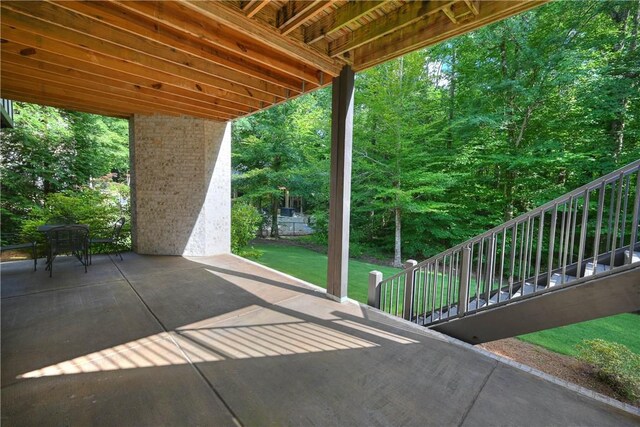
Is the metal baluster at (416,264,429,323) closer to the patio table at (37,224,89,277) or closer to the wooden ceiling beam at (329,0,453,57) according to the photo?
the wooden ceiling beam at (329,0,453,57)

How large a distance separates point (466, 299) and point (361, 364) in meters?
1.53

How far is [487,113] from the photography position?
29.0 ft

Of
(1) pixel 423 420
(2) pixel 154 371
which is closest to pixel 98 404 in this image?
(2) pixel 154 371

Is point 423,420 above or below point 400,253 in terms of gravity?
above

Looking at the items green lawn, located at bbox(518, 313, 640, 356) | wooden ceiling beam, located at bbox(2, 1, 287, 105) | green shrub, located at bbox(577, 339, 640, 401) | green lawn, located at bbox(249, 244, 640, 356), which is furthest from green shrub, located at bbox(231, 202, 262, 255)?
green shrub, located at bbox(577, 339, 640, 401)

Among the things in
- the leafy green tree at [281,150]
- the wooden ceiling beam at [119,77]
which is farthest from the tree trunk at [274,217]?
the wooden ceiling beam at [119,77]

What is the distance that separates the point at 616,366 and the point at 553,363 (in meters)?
0.67

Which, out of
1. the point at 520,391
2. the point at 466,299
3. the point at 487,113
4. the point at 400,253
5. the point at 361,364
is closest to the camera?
the point at 520,391

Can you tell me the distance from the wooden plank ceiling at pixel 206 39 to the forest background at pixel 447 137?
13.6 ft

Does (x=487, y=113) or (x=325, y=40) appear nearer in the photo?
(x=325, y=40)

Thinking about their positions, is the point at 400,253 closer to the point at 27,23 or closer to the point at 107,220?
the point at 107,220

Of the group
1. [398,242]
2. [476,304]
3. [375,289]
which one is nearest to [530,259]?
[476,304]

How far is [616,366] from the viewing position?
3215mm

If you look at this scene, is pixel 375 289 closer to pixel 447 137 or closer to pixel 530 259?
pixel 530 259
